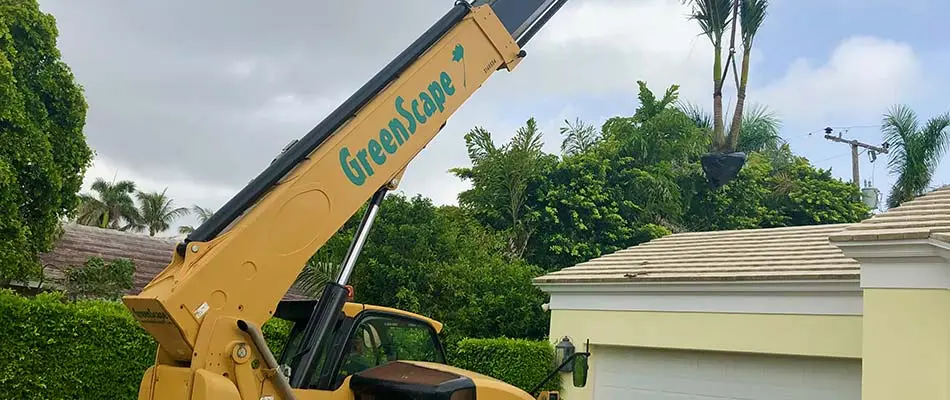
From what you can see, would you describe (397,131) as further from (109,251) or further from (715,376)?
(109,251)

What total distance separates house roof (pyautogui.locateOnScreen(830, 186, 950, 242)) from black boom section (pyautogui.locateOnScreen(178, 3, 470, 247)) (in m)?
4.77

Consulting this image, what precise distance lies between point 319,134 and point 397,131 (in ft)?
2.23

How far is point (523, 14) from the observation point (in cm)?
705

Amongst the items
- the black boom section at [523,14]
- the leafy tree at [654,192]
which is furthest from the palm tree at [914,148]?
the black boom section at [523,14]

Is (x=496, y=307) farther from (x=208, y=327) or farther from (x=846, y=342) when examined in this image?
(x=208, y=327)

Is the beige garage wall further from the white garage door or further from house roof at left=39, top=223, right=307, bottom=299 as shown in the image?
house roof at left=39, top=223, right=307, bottom=299

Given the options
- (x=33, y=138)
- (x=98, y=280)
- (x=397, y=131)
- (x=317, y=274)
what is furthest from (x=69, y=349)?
(x=397, y=131)

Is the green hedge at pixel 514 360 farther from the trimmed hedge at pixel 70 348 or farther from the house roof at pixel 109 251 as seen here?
the trimmed hedge at pixel 70 348

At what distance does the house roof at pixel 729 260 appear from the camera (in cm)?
1020

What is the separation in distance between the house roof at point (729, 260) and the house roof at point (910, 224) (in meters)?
0.81

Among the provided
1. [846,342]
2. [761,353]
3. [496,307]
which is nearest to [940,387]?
[846,342]

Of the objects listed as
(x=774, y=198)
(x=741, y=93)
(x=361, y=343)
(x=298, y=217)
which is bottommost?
(x=361, y=343)

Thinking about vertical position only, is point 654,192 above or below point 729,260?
above

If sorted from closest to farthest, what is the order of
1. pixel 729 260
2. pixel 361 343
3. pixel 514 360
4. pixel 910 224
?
pixel 361 343 < pixel 910 224 < pixel 729 260 < pixel 514 360
